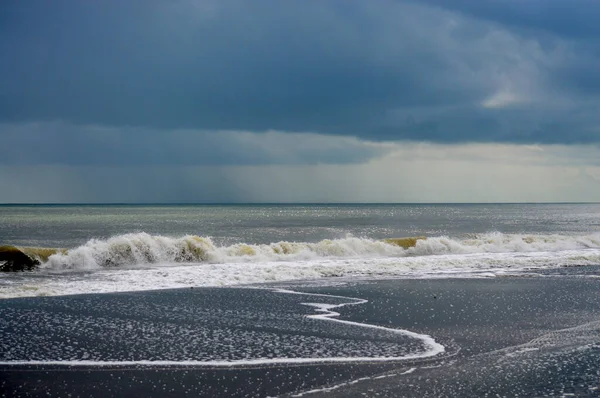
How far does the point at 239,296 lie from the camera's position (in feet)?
59.4

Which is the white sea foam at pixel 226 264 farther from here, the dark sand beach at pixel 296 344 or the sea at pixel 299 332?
the dark sand beach at pixel 296 344

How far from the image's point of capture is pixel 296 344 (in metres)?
11.5

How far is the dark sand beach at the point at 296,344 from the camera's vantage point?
8.84 m

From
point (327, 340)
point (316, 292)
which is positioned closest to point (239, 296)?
point (316, 292)

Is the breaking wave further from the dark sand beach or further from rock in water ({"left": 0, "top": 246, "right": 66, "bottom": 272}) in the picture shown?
the dark sand beach

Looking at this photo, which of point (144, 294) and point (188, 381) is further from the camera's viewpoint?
point (144, 294)

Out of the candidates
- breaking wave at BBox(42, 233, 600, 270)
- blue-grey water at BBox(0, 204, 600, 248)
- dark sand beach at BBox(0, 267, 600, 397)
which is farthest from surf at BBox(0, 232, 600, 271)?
blue-grey water at BBox(0, 204, 600, 248)

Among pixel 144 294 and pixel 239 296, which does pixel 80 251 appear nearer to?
pixel 144 294

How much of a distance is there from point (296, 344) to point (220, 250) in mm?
23600

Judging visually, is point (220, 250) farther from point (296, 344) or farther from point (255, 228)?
point (255, 228)

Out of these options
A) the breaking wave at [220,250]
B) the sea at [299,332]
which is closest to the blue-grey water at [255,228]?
the breaking wave at [220,250]

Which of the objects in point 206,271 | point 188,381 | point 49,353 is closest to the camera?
point 188,381

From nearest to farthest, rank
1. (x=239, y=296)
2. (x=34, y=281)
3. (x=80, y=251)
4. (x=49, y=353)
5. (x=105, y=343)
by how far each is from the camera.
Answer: (x=49, y=353) < (x=105, y=343) < (x=239, y=296) < (x=34, y=281) < (x=80, y=251)

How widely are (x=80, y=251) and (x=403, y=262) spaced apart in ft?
49.7
